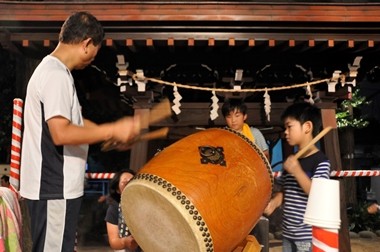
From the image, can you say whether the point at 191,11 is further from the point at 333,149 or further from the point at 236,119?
the point at 333,149

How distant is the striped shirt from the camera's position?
3.26 meters

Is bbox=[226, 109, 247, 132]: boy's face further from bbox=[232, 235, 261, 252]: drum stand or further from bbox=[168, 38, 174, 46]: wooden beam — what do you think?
bbox=[232, 235, 261, 252]: drum stand

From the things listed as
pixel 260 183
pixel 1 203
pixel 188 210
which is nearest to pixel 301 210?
pixel 260 183

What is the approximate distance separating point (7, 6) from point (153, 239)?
4389mm

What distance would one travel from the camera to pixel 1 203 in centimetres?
316

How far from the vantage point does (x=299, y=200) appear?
11.0 feet

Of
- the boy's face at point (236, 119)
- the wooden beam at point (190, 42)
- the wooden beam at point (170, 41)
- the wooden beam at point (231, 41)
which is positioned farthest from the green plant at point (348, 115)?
the boy's face at point (236, 119)

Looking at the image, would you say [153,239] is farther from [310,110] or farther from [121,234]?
[310,110]

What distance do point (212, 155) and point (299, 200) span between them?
0.99 m

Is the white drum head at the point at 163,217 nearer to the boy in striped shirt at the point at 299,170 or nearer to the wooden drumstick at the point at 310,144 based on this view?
the boy in striped shirt at the point at 299,170

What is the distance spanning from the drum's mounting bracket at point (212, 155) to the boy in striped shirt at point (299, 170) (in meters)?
0.66

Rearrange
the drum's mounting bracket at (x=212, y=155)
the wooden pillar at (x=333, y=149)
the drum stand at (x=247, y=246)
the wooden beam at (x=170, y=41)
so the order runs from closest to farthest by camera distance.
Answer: the drum's mounting bracket at (x=212, y=155), the drum stand at (x=247, y=246), the wooden beam at (x=170, y=41), the wooden pillar at (x=333, y=149)

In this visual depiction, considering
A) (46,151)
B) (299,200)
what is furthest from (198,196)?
(299,200)

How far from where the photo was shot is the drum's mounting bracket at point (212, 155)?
2.77 metres
